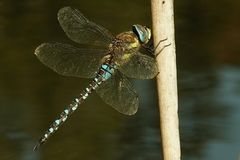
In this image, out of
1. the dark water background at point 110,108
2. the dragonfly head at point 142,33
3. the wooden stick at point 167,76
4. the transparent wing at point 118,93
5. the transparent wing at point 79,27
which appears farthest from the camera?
the dark water background at point 110,108

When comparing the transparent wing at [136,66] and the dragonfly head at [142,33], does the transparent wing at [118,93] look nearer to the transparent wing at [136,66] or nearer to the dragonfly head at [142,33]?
the transparent wing at [136,66]

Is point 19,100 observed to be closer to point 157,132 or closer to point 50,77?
point 50,77

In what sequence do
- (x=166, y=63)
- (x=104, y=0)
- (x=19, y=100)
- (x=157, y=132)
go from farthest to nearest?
(x=104, y=0) < (x=19, y=100) < (x=157, y=132) < (x=166, y=63)

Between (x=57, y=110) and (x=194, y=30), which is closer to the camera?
(x=57, y=110)

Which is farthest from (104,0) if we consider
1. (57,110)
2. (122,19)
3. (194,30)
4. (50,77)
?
(57,110)

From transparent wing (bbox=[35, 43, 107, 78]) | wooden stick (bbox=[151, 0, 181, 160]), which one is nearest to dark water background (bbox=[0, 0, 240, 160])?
transparent wing (bbox=[35, 43, 107, 78])

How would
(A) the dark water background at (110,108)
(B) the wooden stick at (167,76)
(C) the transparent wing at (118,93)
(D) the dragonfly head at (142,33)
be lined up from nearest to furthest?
(B) the wooden stick at (167,76) < (D) the dragonfly head at (142,33) < (C) the transparent wing at (118,93) < (A) the dark water background at (110,108)

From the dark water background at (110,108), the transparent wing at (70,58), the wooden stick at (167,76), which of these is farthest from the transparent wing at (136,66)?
the dark water background at (110,108)

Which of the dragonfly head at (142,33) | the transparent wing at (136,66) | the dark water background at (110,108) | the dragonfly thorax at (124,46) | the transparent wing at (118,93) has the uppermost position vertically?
the dragonfly head at (142,33)
